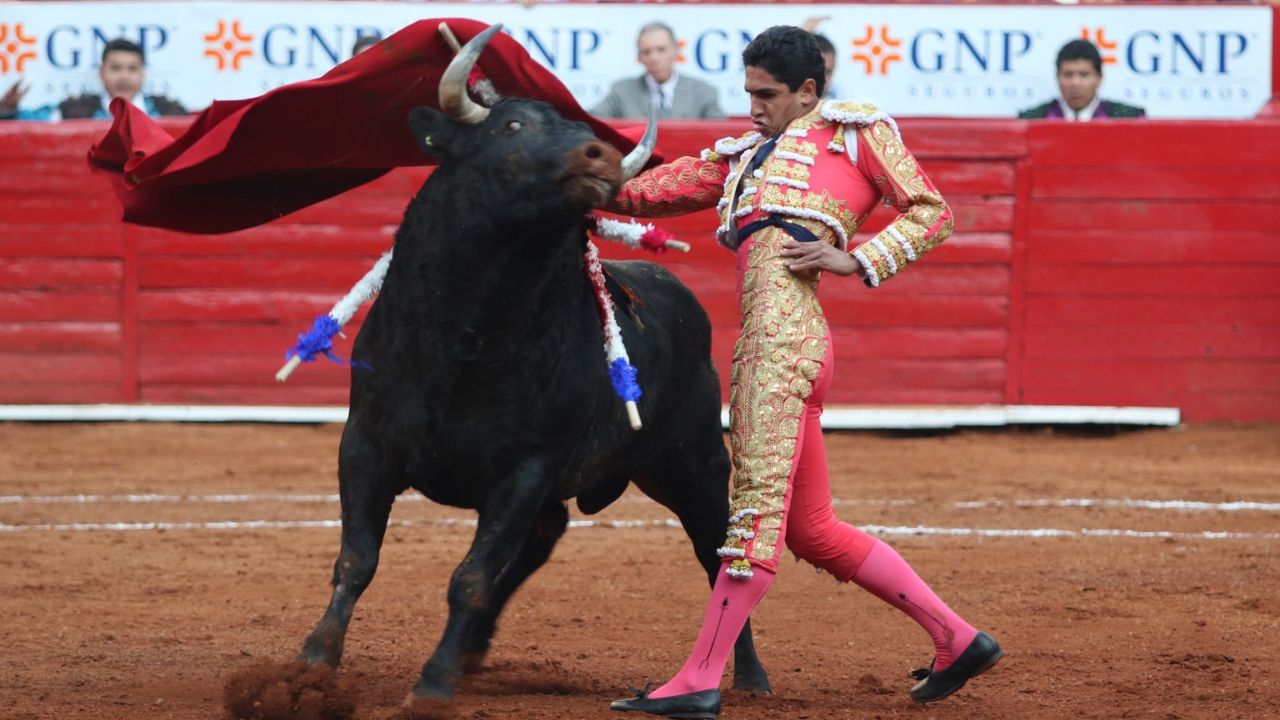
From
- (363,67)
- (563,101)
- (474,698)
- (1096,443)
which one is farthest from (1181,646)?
(1096,443)

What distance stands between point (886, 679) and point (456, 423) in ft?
4.45

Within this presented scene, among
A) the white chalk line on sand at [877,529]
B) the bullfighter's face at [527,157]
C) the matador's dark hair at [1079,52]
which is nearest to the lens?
the bullfighter's face at [527,157]

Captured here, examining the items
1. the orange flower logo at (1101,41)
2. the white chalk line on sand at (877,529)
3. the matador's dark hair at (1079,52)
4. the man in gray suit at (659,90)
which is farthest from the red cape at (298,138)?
the orange flower logo at (1101,41)

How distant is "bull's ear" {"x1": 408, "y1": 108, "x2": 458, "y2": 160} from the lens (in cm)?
360

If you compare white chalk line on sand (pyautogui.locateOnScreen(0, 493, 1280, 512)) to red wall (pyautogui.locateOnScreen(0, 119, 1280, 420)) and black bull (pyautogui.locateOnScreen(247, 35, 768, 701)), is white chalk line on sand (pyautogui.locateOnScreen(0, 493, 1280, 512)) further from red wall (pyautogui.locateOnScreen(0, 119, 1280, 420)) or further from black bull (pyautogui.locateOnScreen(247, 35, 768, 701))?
black bull (pyautogui.locateOnScreen(247, 35, 768, 701))

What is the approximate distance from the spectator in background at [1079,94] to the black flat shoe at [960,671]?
5145mm

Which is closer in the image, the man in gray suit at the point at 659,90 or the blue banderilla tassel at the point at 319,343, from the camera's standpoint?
the blue banderilla tassel at the point at 319,343

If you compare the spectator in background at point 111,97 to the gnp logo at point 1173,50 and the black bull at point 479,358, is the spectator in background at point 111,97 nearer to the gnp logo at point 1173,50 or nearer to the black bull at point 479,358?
the gnp logo at point 1173,50

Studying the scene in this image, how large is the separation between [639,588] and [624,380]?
1.86 m

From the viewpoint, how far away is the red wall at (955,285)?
8914 millimetres

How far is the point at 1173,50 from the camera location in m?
8.99

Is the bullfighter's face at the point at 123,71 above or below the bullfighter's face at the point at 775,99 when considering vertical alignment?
above

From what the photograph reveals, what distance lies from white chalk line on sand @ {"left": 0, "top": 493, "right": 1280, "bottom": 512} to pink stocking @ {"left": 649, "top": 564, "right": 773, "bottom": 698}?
10.5 ft

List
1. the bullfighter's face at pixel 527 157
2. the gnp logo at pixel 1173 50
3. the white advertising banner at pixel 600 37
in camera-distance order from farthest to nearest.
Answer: the gnp logo at pixel 1173 50 → the white advertising banner at pixel 600 37 → the bullfighter's face at pixel 527 157
